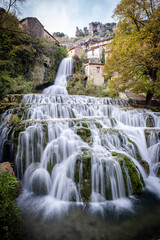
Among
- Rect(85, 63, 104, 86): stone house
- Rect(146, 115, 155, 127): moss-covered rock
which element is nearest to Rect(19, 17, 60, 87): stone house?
Rect(85, 63, 104, 86): stone house

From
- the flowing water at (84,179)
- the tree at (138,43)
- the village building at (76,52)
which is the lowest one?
the flowing water at (84,179)

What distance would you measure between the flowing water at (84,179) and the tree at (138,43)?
5.99m

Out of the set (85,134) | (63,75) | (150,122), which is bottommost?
(85,134)

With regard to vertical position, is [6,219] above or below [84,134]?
below

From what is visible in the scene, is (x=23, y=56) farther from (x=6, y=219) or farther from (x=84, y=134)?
(x=6, y=219)

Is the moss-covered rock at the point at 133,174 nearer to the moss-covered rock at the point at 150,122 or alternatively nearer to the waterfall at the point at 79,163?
the waterfall at the point at 79,163

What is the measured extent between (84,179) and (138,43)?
10133mm

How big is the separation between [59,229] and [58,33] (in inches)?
3297

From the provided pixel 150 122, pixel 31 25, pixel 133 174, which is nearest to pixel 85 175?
pixel 133 174

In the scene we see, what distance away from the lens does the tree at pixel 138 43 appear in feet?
29.8

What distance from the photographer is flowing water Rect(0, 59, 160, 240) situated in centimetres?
317

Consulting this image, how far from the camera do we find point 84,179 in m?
4.29

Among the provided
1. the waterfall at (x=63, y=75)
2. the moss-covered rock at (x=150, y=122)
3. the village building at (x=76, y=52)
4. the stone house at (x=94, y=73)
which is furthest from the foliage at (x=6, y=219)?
the village building at (x=76, y=52)

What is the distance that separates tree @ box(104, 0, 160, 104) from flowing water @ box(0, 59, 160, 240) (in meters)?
5.99
